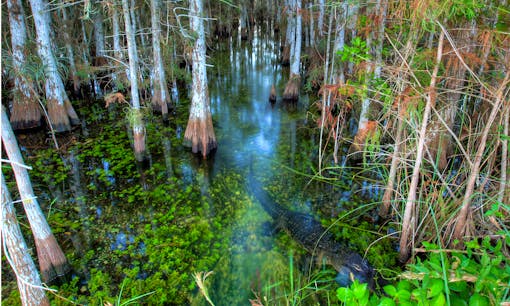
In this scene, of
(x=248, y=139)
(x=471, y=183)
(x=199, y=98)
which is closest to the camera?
(x=471, y=183)

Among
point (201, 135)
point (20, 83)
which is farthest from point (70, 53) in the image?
point (201, 135)

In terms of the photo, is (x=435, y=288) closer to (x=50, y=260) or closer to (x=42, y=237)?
(x=42, y=237)

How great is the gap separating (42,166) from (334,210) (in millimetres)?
6698

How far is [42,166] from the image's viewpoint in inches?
312

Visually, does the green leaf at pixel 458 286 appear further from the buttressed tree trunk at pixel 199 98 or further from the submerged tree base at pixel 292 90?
the submerged tree base at pixel 292 90

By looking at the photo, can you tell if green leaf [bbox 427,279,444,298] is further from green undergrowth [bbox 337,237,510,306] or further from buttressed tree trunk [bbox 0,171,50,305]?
buttressed tree trunk [bbox 0,171,50,305]

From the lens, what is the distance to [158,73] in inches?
409

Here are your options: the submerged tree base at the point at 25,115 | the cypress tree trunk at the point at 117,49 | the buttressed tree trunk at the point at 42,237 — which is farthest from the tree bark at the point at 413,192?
the submerged tree base at the point at 25,115

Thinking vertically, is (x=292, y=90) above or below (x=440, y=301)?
above

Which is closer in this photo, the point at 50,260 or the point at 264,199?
the point at 50,260

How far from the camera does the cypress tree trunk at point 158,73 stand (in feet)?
30.4

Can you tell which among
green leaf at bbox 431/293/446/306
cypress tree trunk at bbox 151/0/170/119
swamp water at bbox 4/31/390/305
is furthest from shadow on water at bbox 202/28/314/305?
green leaf at bbox 431/293/446/306

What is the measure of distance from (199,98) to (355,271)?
5292mm

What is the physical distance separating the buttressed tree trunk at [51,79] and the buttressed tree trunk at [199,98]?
395cm
